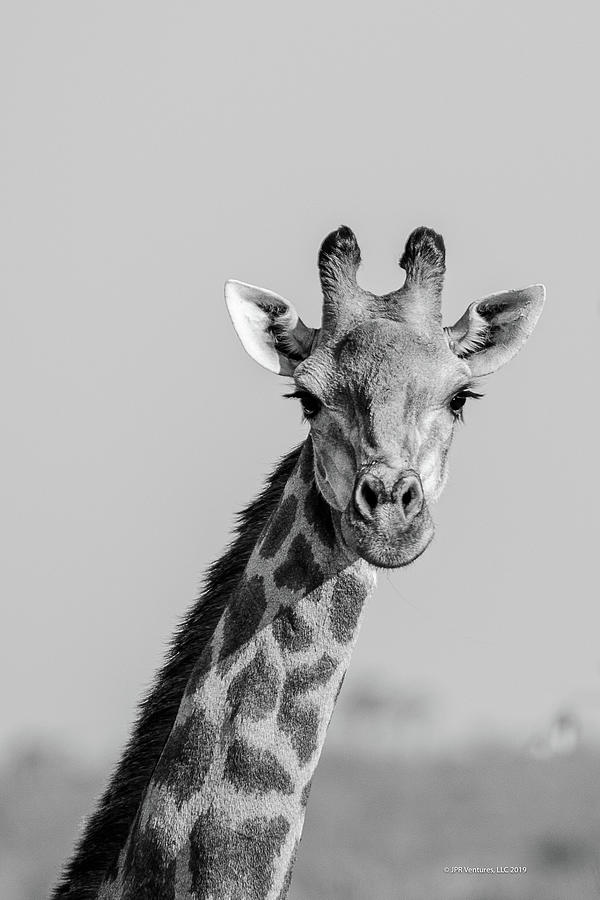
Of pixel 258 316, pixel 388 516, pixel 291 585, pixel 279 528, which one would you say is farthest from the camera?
pixel 258 316

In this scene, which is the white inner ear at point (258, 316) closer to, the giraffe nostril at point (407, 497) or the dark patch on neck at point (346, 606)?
the dark patch on neck at point (346, 606)

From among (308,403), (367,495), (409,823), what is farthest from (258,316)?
(409,823)

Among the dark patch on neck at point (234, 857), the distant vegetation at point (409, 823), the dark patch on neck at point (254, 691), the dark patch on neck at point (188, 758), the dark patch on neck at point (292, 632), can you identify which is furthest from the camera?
the distant vegetation at point (409, 823)

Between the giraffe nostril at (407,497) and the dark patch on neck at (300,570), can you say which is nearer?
the giraffe nostril at (407,497)

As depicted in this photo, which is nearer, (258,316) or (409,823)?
(258,316)

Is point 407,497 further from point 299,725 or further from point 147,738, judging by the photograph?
point 147,738

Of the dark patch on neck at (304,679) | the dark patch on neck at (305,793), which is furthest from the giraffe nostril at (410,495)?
the dark patch on neck at (305,793)

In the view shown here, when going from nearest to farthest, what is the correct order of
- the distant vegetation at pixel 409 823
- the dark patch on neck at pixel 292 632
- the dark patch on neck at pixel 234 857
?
the dark patch on neck at pixel 234 857, the dark patch on neck at pixel 292 632, the distant vegetation at pixel 409 823

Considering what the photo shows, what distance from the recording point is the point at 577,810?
43.8 m

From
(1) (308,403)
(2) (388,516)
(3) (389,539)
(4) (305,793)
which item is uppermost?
(1) (308,403)

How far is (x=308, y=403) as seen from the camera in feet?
28.6

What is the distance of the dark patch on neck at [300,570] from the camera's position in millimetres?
8523

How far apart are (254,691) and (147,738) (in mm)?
837

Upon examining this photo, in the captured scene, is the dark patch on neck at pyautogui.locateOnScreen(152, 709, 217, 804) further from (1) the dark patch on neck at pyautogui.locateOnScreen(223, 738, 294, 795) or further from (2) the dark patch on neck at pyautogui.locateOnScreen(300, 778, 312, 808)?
(2) the dark patch on neck at pyautogui.locateOnScreen(300, 778, 312, 808)
